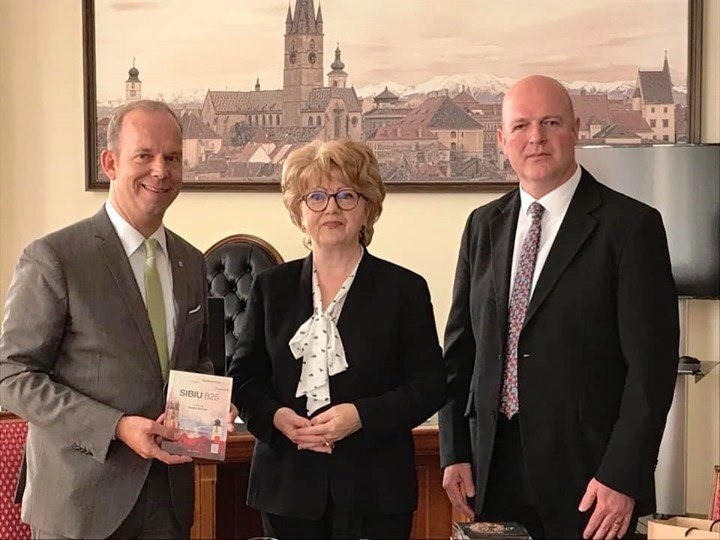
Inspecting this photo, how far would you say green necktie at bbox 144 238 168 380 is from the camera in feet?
8.14

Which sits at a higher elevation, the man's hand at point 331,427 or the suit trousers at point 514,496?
the man's hand at point 331,427

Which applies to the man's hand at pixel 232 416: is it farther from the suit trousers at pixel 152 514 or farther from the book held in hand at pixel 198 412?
the suit trousers at pixel 152 514

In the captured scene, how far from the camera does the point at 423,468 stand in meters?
3.98

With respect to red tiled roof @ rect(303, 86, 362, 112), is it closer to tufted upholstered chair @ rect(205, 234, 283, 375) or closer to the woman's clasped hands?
tufted upholstered chair @ rect(205, 234, 283, 375)

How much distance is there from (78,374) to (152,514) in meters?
0.36

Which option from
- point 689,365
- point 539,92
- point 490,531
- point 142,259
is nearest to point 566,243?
point 539,92

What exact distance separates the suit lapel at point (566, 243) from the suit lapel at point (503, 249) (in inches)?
3.1

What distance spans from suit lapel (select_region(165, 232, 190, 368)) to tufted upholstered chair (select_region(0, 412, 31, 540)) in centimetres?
72

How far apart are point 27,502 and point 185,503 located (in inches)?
14.0

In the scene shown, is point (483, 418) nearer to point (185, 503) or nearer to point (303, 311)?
point (303, 311)

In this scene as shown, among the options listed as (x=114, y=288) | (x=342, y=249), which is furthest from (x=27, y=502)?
(x=342, y=249)

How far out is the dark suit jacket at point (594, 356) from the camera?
8.34ft

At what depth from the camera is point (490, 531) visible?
2.19 metres

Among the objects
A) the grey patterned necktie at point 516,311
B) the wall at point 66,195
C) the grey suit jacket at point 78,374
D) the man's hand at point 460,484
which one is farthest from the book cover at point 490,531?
the wall at point 66,195
